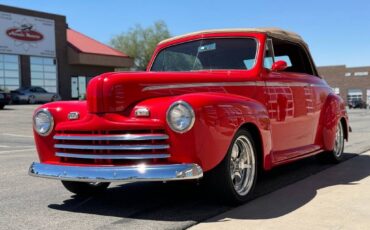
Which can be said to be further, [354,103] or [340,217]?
[354,103]

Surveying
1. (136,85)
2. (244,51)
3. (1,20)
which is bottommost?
(136,85)

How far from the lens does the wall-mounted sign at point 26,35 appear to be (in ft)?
122

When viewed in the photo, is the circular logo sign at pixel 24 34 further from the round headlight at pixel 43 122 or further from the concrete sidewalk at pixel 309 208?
the concrete sidewalk at pixel 309 208

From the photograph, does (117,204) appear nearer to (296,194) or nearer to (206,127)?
(206,127)

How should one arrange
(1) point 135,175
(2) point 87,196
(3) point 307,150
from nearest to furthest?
1. (1) point 135,175
2. (2) point 87,196
3. (3) point 307,150

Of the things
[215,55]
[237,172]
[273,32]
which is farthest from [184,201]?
[273,32]

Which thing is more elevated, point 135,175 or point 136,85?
point 136,85

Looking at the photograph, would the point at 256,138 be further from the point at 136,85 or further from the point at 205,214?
the point at 136,85

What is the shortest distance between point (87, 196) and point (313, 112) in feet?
10.9

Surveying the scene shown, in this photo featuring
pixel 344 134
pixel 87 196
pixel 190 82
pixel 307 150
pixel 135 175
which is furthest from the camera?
pixel 344 134

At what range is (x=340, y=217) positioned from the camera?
14.0ft

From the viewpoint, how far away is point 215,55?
18.9 ft

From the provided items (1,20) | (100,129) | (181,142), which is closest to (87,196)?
(100,129)

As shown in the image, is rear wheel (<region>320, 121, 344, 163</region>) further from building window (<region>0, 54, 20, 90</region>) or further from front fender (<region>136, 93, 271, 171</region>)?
building window (<region>0, 54, 20, 90</region>)
